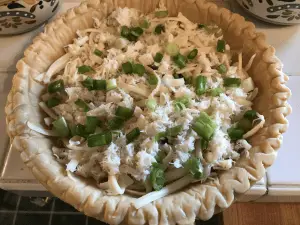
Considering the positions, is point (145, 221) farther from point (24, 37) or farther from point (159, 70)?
point (24, 37)

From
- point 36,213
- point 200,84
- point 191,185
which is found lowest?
point 36,213

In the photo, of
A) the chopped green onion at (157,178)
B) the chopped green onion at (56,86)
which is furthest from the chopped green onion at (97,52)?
the chopped green onion at (157,178)

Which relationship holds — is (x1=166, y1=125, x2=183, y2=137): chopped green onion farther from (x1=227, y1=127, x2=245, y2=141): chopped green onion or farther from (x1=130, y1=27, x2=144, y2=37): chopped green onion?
(x1=130, y1=27, x2=144, y2=37): chopped green onion

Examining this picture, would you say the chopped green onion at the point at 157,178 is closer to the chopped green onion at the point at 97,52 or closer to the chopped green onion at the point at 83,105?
the chopped green onion at the point at 83,105

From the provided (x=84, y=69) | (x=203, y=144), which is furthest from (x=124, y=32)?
(x=203, y=144)

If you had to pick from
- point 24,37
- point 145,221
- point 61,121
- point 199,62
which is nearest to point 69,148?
point 61,121

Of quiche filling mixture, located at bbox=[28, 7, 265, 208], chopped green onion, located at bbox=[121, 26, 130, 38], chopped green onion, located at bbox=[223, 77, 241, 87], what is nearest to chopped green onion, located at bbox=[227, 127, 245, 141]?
quiche filling mixture, located at bbox=[28, 7, 265, 208]

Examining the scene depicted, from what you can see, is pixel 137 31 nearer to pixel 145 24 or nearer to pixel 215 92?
pixel 145 24
